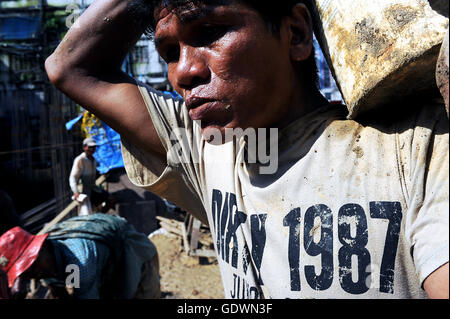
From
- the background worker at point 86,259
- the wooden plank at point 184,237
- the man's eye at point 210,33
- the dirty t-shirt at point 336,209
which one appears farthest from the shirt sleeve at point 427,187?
the wooden plank at point 184,237

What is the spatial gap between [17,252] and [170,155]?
99.2 inches

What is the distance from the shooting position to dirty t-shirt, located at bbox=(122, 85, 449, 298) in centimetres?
94

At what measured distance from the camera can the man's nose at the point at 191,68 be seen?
124 centimetres

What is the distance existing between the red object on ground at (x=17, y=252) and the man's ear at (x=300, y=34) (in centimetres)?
295

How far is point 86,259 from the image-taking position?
3.67 m

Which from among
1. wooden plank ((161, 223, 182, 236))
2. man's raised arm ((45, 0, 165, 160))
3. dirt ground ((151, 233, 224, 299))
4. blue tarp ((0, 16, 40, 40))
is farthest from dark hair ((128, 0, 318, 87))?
blue tarp ((0, 16, 40, 40))

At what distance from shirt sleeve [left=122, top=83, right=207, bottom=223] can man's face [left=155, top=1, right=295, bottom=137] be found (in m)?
0.32

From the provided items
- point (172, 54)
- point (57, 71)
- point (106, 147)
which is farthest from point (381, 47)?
point (106, 147)

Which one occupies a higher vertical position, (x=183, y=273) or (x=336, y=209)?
(x=336, y=209)

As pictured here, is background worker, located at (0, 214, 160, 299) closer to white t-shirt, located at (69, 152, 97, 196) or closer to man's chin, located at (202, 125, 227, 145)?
man's chin, located at (202, 125, 227, 145)

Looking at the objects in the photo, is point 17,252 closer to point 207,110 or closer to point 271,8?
point 207,110

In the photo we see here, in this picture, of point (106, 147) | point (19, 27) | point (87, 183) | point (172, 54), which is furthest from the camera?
point (19, 27)

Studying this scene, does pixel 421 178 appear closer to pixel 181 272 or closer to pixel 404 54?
pixel 404 54

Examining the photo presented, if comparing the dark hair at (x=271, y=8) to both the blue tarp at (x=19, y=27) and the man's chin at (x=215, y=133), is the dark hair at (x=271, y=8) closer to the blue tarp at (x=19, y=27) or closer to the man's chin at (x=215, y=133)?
the man's chin at (x=215, y=133)
